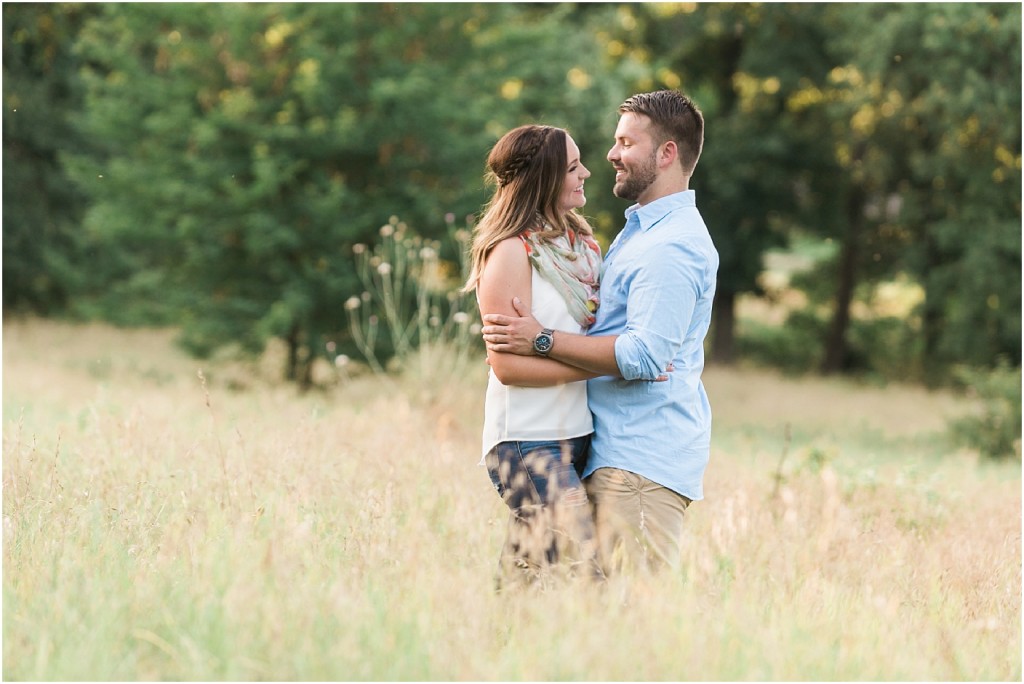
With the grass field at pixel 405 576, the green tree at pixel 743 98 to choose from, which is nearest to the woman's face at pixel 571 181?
the grass field at pixel 405 576

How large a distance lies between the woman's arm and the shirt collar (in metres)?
0.43

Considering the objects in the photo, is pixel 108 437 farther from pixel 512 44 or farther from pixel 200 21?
pixel 512 44

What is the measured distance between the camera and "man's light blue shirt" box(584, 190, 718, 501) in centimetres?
339

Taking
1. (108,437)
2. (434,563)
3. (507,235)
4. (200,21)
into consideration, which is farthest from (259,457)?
(200,21)

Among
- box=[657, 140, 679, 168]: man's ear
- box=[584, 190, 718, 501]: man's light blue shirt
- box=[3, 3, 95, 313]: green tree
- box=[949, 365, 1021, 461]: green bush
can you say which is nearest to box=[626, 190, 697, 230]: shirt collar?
box=[584, 190, 718, 501]: man's light blue shirt

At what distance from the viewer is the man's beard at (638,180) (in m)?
3.62

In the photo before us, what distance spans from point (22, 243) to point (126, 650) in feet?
71.1

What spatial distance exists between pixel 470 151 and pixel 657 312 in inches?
409

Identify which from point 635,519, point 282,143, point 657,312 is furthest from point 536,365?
point 282,143

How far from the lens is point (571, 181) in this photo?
3.66 meters

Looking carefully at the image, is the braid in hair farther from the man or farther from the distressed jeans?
the distressed jeans

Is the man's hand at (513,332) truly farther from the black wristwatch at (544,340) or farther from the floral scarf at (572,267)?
the floral scarf at (572,267)

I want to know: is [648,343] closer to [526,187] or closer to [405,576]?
[526,187]

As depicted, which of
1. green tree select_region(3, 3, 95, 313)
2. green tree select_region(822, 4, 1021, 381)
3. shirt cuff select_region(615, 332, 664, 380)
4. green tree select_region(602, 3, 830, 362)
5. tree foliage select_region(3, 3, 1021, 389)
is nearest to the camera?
shirt cuff select_region(615, 332, 664, 380)
